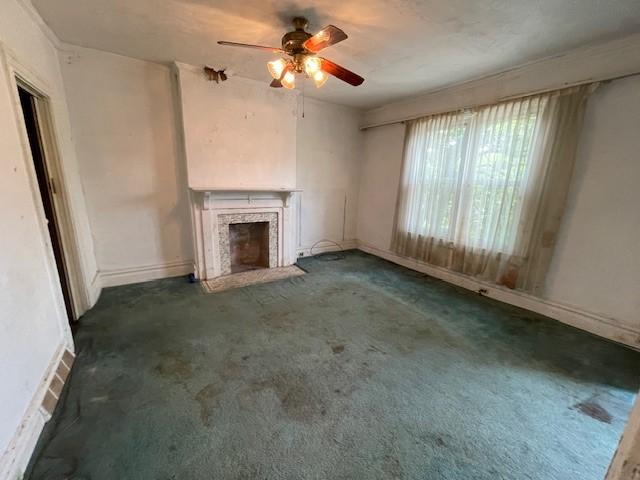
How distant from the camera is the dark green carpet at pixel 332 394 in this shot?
50.4 inches

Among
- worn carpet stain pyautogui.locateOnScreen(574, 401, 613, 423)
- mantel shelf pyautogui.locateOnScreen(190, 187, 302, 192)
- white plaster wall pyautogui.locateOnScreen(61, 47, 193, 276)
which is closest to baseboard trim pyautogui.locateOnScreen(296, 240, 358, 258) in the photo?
mantel shelf pyautogui.locateOnScreen(190, 187, 302, 192)

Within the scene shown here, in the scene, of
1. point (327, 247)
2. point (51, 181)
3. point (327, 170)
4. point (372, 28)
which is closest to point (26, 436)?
point (51, 181)

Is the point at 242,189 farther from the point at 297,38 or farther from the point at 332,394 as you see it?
the point at 332,394

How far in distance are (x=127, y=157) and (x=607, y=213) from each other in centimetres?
475

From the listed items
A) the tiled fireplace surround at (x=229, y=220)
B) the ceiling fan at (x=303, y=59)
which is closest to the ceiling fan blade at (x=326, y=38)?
the ceiling fan at (x=303, y=59)

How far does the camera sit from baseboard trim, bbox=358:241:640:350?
229 centimetres

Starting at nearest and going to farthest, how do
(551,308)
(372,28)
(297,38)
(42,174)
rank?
(297,38) < (372,28) < (42,174) < (551,308)

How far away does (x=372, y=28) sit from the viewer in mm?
2061

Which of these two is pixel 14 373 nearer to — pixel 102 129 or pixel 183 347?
pixel 183 347

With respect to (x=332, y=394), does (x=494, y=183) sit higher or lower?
higher

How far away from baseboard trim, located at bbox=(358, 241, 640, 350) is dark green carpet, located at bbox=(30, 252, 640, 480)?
0.48 feet

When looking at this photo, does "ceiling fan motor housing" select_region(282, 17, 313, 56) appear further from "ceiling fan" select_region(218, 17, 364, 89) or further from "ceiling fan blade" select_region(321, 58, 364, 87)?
"ceiling fan blade" select_region(321, 58, 364, 87)

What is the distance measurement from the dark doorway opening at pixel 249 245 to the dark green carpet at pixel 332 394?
1.15 meters

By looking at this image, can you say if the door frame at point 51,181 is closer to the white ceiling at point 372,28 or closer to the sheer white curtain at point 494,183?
the white ceiling at point 372,28
